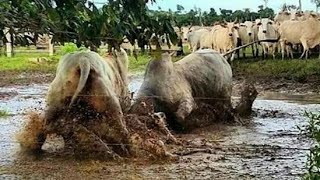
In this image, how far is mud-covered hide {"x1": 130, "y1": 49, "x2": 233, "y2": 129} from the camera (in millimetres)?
9875

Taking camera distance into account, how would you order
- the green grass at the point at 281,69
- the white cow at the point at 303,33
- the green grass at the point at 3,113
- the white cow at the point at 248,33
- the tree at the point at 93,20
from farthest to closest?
the white cow at the point at 248,33 → the white cow at the point at 303,33 → the green grass at the point at 281,69 → the green grass at the point at 3,113 → the tree at the point at 93,20

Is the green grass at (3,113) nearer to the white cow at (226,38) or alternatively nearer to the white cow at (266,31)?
the white cow at (266,31)

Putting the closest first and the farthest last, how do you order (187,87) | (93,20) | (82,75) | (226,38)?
(93,20) → (82,75) → (187,87) → (226,38)

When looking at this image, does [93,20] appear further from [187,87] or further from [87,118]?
[187,87]

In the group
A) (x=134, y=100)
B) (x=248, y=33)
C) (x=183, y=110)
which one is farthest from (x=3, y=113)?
(x=248, y=33)

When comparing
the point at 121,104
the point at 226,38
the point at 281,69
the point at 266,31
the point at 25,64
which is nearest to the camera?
the point at 121,104

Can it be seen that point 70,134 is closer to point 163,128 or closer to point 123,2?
point 163,128

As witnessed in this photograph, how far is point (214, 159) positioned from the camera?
7.94 metres

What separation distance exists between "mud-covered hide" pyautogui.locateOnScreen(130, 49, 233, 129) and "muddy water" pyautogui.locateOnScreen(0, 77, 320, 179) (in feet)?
1.21

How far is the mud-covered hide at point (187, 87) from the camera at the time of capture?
389 inches

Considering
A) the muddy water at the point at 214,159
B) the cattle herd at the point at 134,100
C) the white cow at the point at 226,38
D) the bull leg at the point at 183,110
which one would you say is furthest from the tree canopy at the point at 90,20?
the white cow at the point at 226,38

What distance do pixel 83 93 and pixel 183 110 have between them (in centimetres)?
241

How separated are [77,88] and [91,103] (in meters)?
0.25

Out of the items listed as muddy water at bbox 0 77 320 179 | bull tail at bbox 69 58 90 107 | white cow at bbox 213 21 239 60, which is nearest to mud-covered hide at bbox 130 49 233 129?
muddy water at bbox 0 77 320 179
